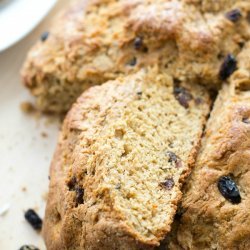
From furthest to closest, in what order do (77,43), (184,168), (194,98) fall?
(77,43) → (194,98) → (184,168)

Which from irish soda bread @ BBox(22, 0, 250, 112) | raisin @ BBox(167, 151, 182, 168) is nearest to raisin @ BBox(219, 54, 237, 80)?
irish soda bread @ BBox(22, 0, 250, 112)

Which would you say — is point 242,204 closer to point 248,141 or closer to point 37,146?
point 248,141

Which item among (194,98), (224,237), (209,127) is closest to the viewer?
(224,237)

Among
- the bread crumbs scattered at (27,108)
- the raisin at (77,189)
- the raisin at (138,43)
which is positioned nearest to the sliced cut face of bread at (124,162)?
the raisin at (77,189)

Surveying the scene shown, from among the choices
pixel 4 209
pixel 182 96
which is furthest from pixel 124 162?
pixel 4 209

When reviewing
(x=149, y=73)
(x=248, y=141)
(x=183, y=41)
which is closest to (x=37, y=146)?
(x=149, y=73)

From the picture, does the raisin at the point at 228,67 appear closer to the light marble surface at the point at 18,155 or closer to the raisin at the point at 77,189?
the raisin at the point at 77,189
